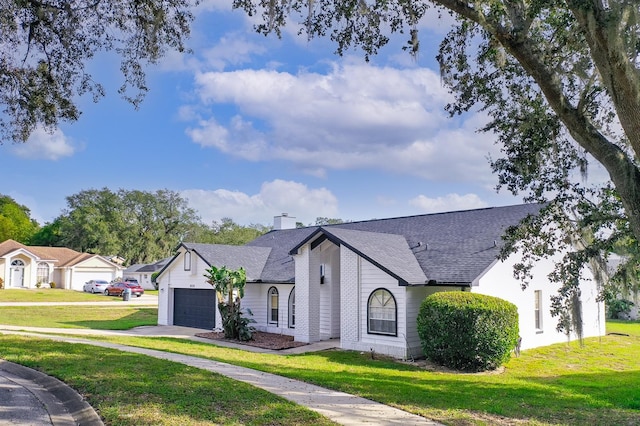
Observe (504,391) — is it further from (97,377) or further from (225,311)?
(225,311)

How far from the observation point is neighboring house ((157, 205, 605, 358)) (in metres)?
15.3

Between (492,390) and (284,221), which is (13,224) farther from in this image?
(492,390)

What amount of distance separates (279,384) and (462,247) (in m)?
9.85

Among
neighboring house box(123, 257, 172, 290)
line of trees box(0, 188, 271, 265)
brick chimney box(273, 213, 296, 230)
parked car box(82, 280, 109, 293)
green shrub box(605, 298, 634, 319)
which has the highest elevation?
line of trees box(0, 188, 271, 265)

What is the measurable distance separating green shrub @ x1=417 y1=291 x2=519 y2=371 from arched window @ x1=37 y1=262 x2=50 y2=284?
4770 centimetres

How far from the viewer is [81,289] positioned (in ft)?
168

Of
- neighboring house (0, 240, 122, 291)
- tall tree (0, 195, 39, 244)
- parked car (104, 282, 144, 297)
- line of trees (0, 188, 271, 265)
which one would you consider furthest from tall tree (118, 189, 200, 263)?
parked car (104, 282, 144, 297)

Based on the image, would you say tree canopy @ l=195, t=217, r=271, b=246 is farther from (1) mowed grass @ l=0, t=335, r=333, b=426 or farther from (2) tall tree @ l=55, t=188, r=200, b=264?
(1) mowed grass @ l=0, t=335, r=333, b=426

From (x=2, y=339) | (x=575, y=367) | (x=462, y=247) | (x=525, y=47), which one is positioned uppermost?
(x=525, y=47)

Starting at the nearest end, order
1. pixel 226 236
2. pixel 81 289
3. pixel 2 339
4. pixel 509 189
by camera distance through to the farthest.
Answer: pixel 509 189 < pixel 2 339 < pixel 81 289 < pixel 226 236

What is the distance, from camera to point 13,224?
7219 centimetres

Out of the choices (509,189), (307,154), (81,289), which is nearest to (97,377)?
(509,189)

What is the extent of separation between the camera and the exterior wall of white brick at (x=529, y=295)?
1600 centimetres

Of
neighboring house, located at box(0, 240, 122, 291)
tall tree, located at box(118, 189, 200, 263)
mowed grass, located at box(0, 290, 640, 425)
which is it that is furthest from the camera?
tall tree, located at box(118, 189, 200, 263)
